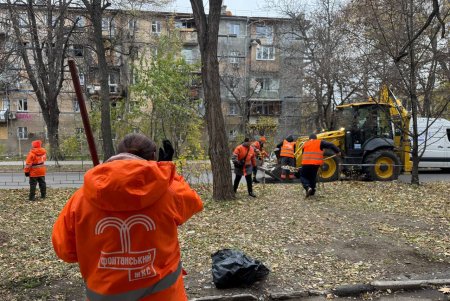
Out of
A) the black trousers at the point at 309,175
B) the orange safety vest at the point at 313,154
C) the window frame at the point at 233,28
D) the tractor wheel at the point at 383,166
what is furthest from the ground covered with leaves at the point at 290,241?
the window frame at the point at 233,28

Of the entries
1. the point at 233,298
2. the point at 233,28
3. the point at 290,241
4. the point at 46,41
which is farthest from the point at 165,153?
the point at 233,28

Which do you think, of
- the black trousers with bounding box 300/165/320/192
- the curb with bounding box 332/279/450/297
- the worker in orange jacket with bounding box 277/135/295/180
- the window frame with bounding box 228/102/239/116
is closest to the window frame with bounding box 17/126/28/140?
the window frame with bounding box 228/102/239/116

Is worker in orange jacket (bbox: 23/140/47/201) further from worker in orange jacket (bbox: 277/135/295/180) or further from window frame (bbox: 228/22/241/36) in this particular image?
window frame (bbox: 228/22/241/36)

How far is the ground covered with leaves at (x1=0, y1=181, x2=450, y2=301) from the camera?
487cm

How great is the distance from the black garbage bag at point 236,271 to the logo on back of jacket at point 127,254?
2.60 m

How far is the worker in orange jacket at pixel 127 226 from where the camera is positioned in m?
1.95

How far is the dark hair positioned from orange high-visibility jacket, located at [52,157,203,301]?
127mm

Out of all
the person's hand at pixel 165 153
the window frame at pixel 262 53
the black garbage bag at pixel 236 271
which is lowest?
the black garbage bag at pixel 236 271

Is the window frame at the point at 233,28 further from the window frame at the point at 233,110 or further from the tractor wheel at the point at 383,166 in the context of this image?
the tractor wheel at the point at 383,166

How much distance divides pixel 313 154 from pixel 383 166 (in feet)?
18.0

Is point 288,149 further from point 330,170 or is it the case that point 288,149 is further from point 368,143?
point 368,143

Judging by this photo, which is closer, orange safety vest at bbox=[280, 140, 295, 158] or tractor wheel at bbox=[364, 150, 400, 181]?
orange safety vest at bbox=[280, 140, 295, 158]

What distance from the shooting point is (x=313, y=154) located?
998cm

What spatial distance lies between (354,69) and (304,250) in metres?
15.8
